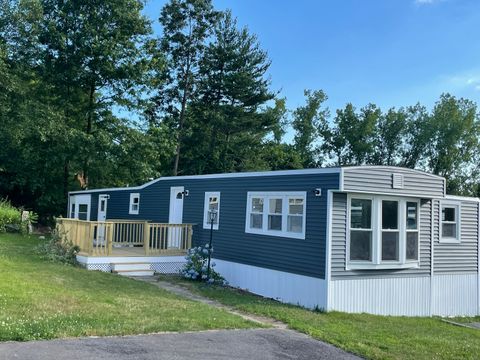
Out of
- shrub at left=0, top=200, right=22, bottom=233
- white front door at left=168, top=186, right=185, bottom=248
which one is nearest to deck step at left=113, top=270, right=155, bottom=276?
white front door at left=168, top=186, right=185, bottom=248

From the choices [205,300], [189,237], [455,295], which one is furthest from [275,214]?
[455,295]

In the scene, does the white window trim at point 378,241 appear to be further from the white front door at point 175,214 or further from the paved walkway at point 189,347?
the white front door at point 175,214

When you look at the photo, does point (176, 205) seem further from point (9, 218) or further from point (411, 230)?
point (9, 218)

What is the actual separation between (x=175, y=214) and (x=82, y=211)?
8.47 m

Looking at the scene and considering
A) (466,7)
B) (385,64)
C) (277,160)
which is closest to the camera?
(466,7)

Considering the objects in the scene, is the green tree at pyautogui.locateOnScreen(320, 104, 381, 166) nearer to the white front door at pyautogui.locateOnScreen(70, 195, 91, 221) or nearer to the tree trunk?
the tree trunk

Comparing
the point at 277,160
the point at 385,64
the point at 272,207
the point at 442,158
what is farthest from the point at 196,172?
the point at 442,158

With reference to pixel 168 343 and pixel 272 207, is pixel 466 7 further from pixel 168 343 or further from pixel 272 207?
pixel 168 343

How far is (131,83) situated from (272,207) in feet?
56.4

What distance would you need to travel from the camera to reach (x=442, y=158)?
Result: 1678 inches

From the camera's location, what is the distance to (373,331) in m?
8.22

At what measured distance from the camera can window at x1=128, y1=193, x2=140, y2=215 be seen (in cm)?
1778

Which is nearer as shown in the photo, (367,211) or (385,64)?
(367,211)

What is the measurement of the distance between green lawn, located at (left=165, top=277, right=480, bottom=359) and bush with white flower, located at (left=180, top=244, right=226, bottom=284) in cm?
84
